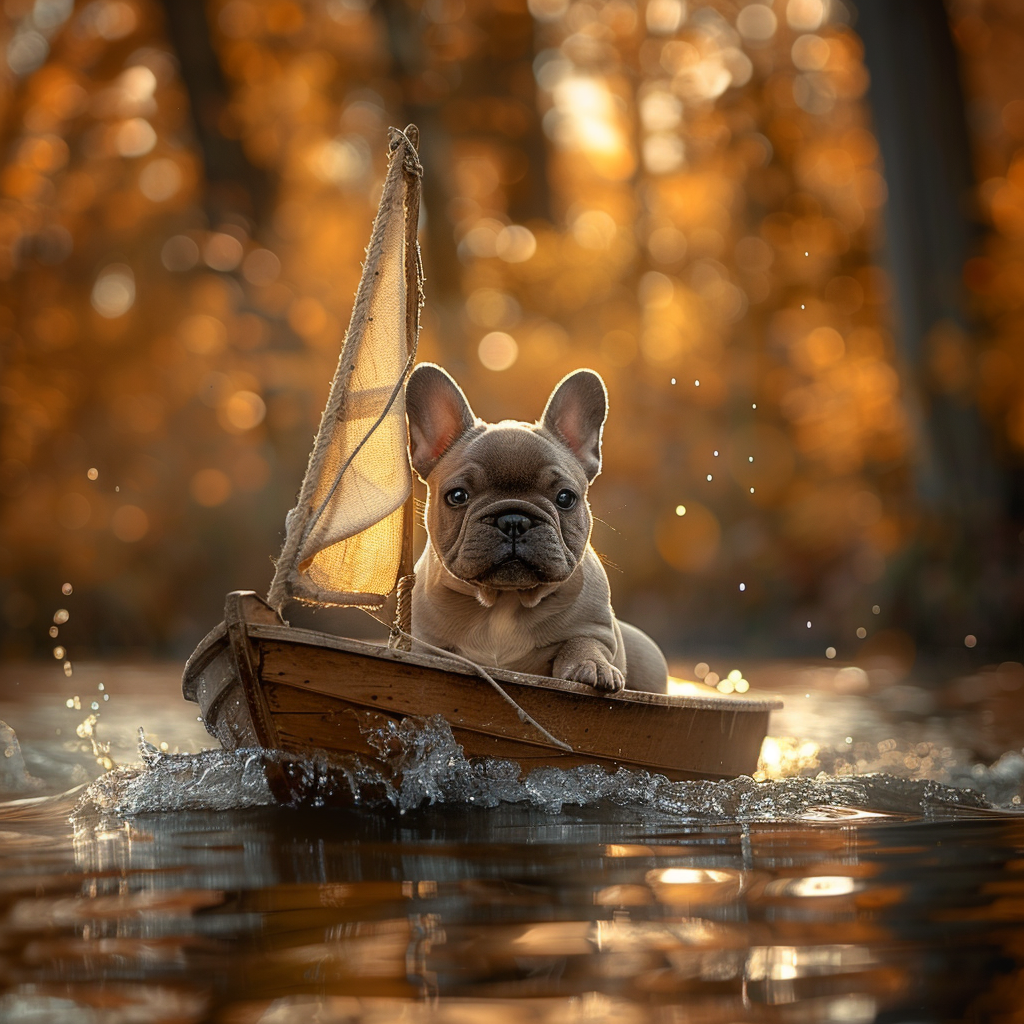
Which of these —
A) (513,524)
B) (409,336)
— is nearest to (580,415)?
(409,336)

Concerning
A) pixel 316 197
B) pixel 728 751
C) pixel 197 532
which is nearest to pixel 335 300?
pixel 316 197

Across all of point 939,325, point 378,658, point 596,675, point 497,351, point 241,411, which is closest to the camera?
point 378,658

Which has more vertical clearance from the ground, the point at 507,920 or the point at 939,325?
the point at 939,325

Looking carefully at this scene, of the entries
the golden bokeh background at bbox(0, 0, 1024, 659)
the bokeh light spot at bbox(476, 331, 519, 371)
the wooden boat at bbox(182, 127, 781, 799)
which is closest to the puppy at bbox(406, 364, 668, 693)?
the wooden boat at bbox(182, 127, 781, 799)

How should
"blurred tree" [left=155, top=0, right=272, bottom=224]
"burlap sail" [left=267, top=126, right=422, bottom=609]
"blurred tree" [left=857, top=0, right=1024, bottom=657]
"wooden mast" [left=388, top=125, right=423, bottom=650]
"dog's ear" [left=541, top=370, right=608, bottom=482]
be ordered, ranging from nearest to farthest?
"burlap sail" [left=267, top=126, right=422, bottom=609] < "wooden mast" [left=388, top=125, right=423, bottom=650] < "dog's ear" [left=541, top=370, right=608, bottom=482] < "blurred tree" [left=857, top=0, right=1024, bottom=657] < "blurred tree" [left=155, top=0, right=272, bottom=224]

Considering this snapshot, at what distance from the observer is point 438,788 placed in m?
4.62

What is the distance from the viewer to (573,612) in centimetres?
492

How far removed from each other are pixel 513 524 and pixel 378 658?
25.8 inches

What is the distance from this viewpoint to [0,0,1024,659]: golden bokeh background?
16.6m

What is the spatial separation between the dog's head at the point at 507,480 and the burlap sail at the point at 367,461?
17 cm

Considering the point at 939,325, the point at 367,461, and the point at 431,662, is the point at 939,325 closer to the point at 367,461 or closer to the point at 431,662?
the point at 367,461

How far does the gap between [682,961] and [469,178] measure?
20452mm

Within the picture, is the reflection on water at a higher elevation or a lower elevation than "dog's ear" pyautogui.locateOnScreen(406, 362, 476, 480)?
lower

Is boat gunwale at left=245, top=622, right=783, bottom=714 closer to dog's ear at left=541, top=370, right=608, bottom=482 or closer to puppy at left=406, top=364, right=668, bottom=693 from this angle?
puppy at left=406, top=364, right=668, bottom=693
